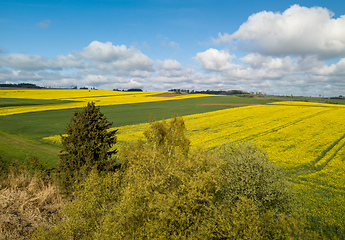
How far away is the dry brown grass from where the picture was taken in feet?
67.1

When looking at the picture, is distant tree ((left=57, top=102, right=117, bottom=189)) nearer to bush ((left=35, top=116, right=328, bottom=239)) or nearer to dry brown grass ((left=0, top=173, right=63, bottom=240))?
dry brown grass ((left=0, top=173, right=63, bottom=240))

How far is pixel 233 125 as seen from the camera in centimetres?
6194

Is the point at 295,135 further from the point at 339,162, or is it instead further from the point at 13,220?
the point at 13,220

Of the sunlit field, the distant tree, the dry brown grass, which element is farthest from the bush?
→ the sunlit field

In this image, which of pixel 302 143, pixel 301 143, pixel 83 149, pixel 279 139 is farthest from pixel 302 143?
pixel 83 149

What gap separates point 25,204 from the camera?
24203mm

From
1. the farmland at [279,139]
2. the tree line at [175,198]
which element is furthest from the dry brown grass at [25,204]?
the farmland at [279,139]

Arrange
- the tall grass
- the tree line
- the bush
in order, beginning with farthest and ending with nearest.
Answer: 1. the tall grass
2. the tree line
3. the bush

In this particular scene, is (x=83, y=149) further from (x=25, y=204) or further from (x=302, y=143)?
(x=302, y=143)

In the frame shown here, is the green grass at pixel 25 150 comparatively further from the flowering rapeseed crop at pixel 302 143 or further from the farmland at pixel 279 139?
the flowering rapeseed crop at pixel 302 143

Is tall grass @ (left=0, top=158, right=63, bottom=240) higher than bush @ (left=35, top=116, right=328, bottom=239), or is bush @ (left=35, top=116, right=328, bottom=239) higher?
bush @ (left=35, top=116, right=328, bottom=239)

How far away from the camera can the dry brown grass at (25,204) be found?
2044 centimetres

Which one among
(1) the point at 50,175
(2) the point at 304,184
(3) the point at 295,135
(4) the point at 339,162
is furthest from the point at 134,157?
(3) the point at 295,135

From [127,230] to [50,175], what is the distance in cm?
1965
